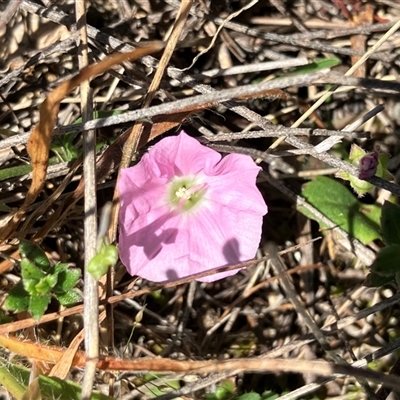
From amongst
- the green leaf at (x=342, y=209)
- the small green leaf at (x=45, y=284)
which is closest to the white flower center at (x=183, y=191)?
the green leaf at (x=342, y=209)

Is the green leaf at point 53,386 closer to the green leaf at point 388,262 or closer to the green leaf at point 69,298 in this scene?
the green leaf at point 69,298

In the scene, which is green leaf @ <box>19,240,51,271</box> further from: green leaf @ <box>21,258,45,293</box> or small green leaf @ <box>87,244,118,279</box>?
small green leaf @ <box>87,244,118,279</box>

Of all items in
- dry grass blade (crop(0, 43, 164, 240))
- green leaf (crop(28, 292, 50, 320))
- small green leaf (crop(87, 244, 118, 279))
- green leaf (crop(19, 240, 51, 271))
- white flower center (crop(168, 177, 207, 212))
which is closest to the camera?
small green leaf (crop(87, 244, 118, 279))

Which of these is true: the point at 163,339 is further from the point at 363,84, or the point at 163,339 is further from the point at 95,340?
the point at 363,84

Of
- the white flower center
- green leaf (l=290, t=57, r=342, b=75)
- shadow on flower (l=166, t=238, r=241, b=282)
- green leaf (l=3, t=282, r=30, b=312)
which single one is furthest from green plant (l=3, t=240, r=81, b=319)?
green leaf (l=290, t=57, r=342, b=75)

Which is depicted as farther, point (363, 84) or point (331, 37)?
point (331, 37)

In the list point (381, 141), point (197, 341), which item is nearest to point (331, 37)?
point (381, 141)

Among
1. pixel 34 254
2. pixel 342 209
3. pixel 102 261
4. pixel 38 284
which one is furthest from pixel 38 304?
pixel 342 209
